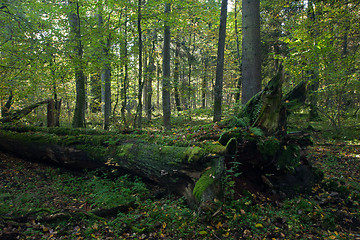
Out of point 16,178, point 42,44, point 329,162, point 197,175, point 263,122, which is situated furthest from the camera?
point 42,44

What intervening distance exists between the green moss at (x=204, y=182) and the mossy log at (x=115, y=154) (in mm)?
223

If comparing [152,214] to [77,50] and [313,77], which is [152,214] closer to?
[77,50]

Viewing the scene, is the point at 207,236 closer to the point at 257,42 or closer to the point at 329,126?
the point at 257,42

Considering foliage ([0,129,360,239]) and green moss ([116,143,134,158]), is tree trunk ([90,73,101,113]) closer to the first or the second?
green moss ([116,143,134,158])

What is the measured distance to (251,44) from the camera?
263 inches

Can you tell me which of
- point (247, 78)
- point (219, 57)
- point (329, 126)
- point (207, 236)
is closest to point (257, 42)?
point (247, 78)

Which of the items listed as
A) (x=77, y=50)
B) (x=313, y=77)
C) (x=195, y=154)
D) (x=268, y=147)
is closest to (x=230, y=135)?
(x=268, y=147)

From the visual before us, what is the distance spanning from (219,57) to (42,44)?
27.1 ft

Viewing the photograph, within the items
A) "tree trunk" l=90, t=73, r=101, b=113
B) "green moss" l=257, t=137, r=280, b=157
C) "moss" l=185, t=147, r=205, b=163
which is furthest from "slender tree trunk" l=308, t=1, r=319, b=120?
"tree trunk" l=90, t=73, r=101, b=113

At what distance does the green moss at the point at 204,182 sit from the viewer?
12.9ft

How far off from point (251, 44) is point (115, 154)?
218 inches

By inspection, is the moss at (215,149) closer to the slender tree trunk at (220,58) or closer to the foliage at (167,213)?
the foliage at (167,213)

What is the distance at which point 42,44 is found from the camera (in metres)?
8.43

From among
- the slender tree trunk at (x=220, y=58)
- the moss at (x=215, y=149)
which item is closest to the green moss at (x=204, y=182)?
the moss at (x=215, y=149)
